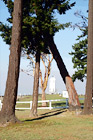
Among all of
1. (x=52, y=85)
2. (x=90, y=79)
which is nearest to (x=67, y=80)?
(x=90, y=79)

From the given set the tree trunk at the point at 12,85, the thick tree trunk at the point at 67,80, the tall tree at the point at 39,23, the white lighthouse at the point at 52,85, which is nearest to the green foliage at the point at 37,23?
the tall tree at the point at 39,23

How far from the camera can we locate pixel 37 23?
18516mm

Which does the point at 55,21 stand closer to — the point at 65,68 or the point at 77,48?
the point at 65,68

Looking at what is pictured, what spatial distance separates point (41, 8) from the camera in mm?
19219

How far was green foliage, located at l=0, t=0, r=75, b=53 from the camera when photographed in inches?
734

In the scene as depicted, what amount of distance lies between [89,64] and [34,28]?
5.25 meters

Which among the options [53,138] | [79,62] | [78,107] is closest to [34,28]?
[78,107]

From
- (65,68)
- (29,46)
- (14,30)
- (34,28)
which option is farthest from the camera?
(65,68)

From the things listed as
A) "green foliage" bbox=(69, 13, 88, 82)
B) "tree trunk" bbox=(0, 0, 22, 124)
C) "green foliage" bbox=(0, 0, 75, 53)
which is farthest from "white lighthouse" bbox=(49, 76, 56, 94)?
"tree trunk" bbox=(0, 0, 22, 124)

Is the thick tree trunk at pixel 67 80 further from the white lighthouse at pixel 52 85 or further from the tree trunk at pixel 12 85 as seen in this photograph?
the white lighthouse at pixel 52 85

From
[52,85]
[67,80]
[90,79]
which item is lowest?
[90,79]

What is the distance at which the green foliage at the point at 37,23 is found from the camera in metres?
18.6

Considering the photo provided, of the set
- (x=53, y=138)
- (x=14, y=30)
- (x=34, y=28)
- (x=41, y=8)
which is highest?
(x=41, y=8)

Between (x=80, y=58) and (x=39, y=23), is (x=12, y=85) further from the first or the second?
(x=80, y=58)
